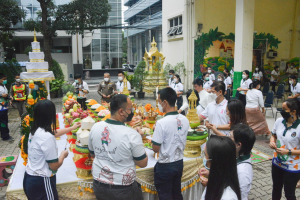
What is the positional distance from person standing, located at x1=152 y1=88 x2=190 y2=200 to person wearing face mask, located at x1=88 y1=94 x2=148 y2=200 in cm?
45

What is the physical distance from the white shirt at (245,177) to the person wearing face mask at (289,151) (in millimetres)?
1163

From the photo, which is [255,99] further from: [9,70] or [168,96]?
[9,70]

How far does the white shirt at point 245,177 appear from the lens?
1817mm

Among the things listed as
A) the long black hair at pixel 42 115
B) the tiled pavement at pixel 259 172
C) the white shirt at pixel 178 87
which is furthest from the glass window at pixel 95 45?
the long black hair at pixel 42 115

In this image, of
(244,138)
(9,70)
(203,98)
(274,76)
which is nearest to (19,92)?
(9,70)

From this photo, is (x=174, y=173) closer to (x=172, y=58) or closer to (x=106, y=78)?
(x=106, y=78)

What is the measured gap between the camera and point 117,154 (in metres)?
2.16

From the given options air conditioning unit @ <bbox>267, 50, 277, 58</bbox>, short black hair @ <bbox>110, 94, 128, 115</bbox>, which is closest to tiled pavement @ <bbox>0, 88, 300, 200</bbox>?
short black hair @ <bbox>110, 94, 128, 115</bbox>

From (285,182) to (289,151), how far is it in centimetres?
40

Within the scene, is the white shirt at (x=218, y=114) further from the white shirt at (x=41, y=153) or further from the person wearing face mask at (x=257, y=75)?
Answer: the person wearing face mask at (x=257, y=75)

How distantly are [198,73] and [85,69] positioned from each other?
51.3ft

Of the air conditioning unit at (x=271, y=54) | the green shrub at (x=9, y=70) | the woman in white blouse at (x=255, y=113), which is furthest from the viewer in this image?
the air conditioning unit at (x=271, y=54)

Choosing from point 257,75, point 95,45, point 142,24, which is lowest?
point 257,75

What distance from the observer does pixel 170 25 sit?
17094mm
